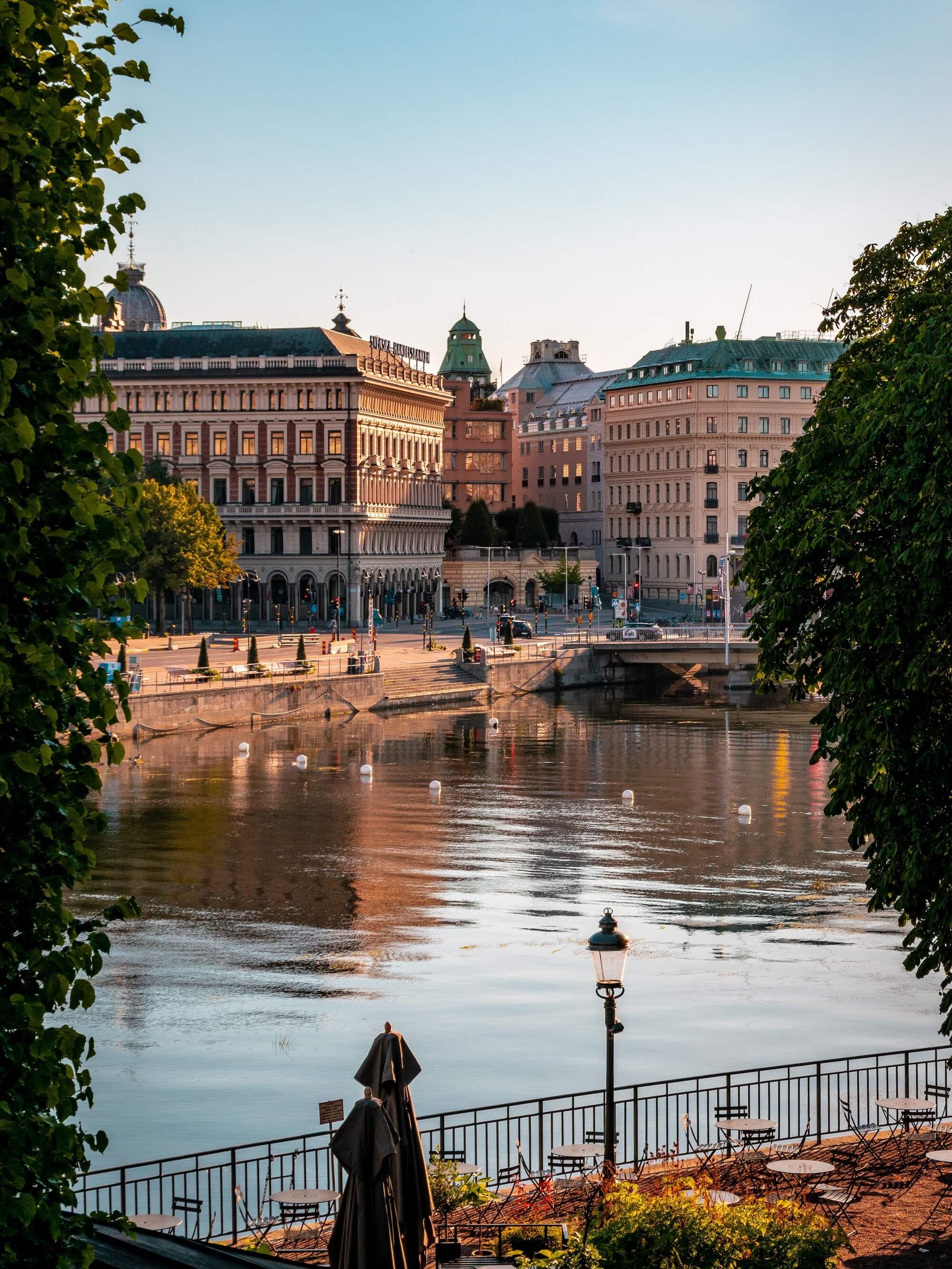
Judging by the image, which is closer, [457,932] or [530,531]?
[457,932]

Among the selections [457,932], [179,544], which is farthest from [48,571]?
[179,544]

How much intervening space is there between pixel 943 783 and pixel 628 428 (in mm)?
164553

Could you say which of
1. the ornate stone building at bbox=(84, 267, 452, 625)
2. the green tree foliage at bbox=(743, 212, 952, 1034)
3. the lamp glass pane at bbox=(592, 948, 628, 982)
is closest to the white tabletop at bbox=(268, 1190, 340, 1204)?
the lamp glass pane at bbox=(592, 948, 628, 982)

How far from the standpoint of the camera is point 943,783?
21.0 meters

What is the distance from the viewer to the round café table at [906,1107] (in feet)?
82.4

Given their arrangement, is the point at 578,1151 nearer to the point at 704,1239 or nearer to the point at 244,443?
the point at 704,1239

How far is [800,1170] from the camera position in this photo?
2169 cm

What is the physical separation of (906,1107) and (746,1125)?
107 inches

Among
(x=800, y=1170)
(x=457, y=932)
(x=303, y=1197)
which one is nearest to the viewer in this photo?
(x=800, y=1170)

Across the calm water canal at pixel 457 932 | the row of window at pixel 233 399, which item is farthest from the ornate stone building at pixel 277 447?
the calm water canal at pixel 457 932

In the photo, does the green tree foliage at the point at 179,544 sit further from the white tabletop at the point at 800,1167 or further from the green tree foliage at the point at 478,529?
the white tabletop at the point at 800,1167

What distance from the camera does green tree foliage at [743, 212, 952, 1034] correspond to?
20234mm

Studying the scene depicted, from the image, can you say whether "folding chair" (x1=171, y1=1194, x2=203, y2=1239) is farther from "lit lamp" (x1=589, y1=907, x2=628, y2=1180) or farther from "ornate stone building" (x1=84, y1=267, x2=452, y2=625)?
"ornate stone building" (x1=84, y1=267, x2=452, y2=625)

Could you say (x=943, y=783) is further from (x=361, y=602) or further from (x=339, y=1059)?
(x=361, y=602)
